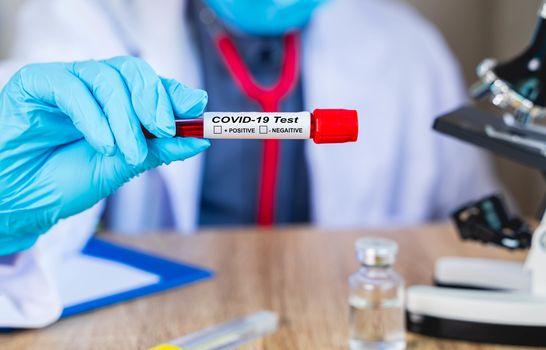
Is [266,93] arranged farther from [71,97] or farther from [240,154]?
[71,97]

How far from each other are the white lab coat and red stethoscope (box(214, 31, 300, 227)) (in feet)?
0.17

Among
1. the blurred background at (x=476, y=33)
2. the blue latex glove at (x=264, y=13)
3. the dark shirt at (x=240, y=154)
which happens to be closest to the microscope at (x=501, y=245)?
the blue latex glove at (x=264, y=13)

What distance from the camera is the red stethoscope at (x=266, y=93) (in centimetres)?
143

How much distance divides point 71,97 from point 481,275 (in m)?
0.50

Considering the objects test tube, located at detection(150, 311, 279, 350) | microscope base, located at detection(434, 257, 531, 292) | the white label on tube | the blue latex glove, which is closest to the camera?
the white label on tube

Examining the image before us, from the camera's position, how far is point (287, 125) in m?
0.67

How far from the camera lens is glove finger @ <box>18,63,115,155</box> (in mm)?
720

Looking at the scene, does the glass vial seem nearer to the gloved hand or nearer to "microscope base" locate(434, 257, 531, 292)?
"microscope base" locate(434, 257, 531, 292)

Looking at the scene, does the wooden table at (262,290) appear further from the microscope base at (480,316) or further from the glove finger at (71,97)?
the glove finger at (71,97)

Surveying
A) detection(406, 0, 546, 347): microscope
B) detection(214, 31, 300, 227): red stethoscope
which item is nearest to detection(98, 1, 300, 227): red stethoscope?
detection(214, 31, 300, 227): red stethoscope

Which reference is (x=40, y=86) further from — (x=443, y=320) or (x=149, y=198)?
(x=149, y=198)

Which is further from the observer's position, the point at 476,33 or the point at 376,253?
the point at 476,33

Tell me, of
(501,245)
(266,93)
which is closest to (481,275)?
(501,245)

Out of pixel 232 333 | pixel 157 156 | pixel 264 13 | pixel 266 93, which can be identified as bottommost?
pixel 232 333
